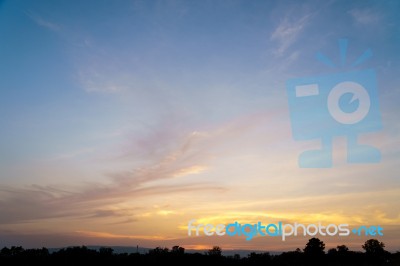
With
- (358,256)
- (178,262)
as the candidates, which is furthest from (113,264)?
(358,256)

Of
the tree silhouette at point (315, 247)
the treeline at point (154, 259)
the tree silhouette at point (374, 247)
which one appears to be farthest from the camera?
the tree silhouette at point (374, 247)

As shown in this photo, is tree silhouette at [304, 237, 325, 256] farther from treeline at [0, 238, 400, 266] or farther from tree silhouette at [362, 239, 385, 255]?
tree silhouette at [362, 239, 385, 255]

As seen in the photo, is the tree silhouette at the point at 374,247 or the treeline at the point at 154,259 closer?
the treeline at the point at 154,259

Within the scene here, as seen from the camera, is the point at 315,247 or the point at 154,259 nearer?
the point at 154,259

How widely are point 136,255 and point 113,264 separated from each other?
16.6 metres

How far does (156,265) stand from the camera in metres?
96.4

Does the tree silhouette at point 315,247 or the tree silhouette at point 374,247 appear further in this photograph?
the tree silhouette at point 374,247

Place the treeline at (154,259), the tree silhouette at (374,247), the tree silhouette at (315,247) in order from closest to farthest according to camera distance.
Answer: the treeline at (154,259), the tree silhouette at (315,247), the tree silhouette at (374,247)

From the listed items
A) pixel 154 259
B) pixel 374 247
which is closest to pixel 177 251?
pixel 154 259

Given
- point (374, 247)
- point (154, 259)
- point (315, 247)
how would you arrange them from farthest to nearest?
1. point (374, 247)
2. point (315, 247)
3. point (154, 259)

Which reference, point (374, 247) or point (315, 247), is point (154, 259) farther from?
point (374, 247)

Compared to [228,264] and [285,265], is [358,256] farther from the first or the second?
[228,264]

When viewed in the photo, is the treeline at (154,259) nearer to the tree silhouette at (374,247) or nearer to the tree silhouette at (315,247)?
the tree silhouette at (315,247)

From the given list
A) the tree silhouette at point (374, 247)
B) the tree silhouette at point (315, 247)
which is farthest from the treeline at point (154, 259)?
the tree silhouette at point (374, 247)
